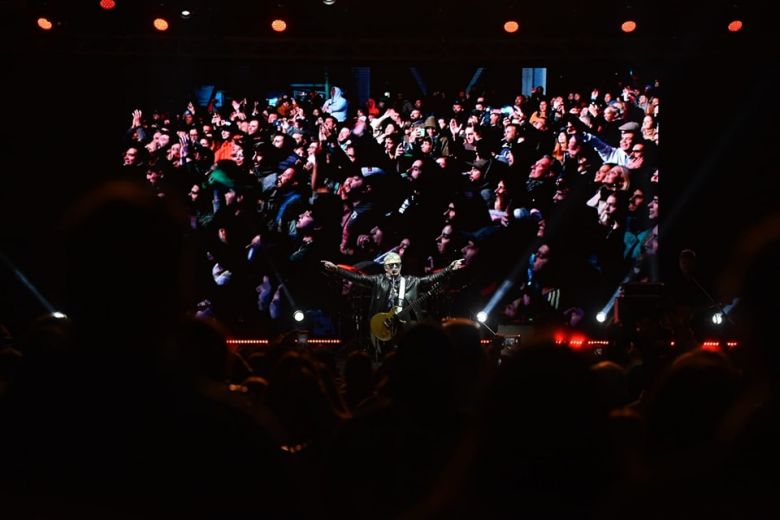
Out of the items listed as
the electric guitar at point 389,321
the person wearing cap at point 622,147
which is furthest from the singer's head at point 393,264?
the person wearing cap at point 622,147

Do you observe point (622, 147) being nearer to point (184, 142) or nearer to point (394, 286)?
point (394, 286)

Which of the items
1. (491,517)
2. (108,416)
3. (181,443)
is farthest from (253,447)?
(491,517)

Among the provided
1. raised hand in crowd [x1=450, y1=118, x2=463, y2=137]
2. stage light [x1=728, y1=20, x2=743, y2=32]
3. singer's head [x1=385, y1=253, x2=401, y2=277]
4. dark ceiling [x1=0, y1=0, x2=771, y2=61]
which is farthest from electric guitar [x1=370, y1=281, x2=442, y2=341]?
stage light [x1=728, y1=20, x2=743, y2=32]

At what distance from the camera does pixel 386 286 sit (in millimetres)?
12969

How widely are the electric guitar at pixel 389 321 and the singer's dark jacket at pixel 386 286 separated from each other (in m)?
0.07

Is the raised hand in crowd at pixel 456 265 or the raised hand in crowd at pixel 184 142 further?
the raised hand in crowd at pixel 184 142

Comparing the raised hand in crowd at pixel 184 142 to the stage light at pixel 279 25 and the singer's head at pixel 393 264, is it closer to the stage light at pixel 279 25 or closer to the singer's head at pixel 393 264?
the stage light at pixel 279 25

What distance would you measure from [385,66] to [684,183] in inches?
201

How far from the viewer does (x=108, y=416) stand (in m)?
1.23

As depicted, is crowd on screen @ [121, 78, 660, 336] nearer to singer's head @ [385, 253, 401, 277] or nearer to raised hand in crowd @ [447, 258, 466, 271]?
singer's head @ [385, 253, 401, 277]

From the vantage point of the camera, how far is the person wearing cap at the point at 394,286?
12.9 meters

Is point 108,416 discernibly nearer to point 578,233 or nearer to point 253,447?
point 253,447

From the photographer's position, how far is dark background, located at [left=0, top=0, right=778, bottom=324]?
13.1 m

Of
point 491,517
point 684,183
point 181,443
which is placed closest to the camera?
point 181,443
